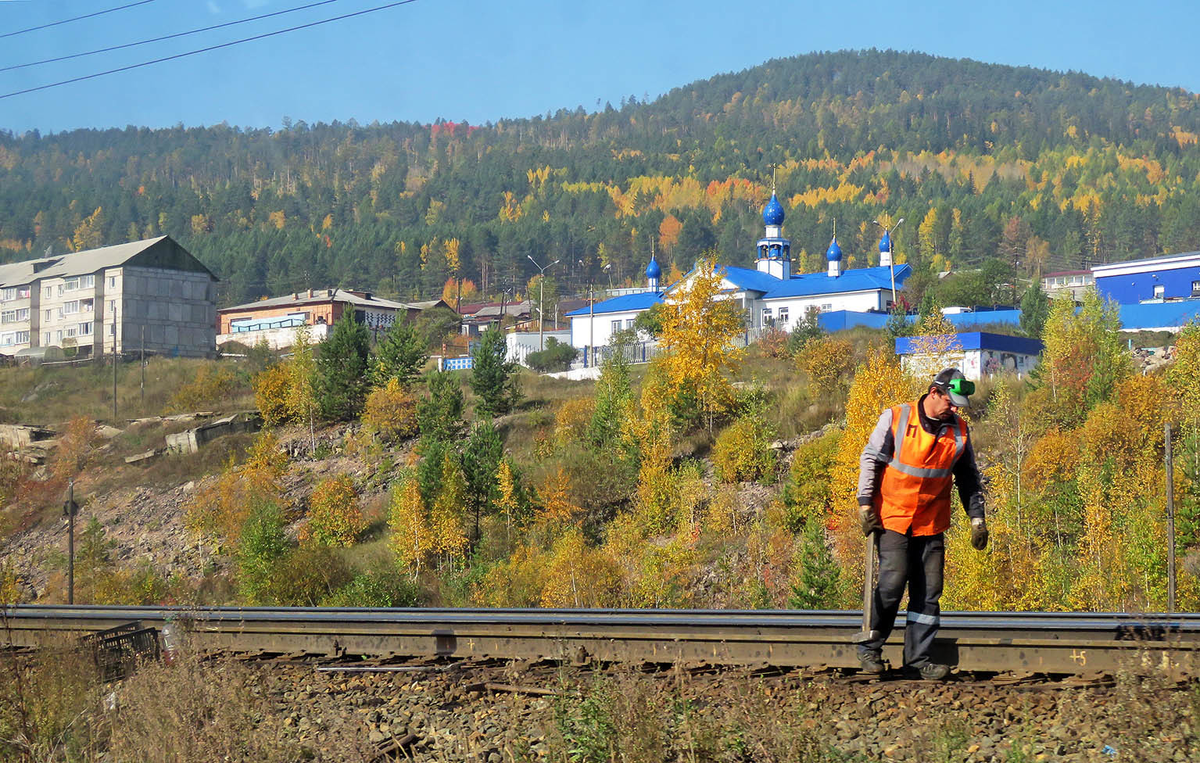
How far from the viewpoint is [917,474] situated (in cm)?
720

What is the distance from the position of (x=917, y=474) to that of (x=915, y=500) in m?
0.17

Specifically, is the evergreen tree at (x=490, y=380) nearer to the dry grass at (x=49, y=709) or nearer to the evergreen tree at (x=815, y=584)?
the evergreen tree at (x=815, y=584)

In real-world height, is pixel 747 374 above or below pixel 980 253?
below

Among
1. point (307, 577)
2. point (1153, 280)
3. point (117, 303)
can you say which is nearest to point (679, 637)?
point (307, 577)

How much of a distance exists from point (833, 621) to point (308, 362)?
5915cm

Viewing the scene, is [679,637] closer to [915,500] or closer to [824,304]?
[915,500]

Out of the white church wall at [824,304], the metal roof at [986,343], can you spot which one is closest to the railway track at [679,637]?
the metal roof at [986,343]

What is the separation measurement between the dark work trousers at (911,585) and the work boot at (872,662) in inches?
0.9

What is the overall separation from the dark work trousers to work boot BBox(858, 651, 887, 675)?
0.02 meters

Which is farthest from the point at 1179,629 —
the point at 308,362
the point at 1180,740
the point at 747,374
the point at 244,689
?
the point at 308,362

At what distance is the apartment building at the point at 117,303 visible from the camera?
89250 millimetres

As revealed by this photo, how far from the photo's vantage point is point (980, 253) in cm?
13762

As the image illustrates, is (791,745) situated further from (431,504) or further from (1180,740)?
(431,504)

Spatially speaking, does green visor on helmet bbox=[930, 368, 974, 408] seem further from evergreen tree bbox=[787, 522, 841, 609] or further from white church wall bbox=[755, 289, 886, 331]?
white church wall bbox=[755, 289, 886, 331]
